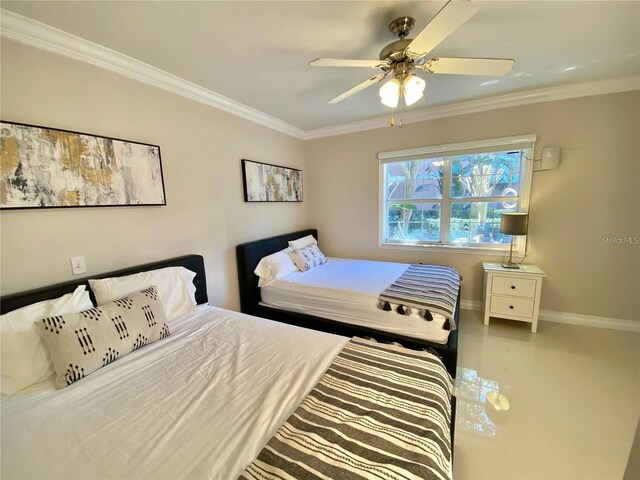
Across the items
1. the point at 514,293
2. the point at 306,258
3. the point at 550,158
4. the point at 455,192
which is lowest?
the point at 514,293

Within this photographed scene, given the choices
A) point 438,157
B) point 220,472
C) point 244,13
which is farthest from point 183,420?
point 438,157

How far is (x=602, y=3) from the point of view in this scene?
1.48 m

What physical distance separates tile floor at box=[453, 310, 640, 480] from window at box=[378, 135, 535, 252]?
3.73 feet

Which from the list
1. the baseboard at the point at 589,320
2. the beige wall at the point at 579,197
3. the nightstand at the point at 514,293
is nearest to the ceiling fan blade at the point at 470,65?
the beige wall at the point at 579,197

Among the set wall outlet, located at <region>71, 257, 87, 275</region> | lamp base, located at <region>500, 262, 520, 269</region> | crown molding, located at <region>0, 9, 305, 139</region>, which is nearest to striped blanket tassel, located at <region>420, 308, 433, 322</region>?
lamp base, located at <region>500, 262, 520, 269</region>

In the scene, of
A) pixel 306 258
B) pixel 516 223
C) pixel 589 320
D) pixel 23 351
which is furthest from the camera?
pixel 306 258

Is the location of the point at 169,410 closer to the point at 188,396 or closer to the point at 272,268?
the point at 188,396

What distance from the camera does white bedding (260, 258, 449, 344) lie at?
2.00 m

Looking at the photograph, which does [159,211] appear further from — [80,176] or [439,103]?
[439,103]

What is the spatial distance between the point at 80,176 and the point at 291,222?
239cm

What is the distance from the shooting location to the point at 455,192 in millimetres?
3291

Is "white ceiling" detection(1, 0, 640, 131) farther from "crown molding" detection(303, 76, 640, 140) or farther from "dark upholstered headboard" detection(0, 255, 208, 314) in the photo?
"dark upholstered headboard" detection(0, 255, 208, 314)

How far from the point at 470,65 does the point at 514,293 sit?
7.75 ft

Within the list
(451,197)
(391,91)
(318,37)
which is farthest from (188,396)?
(451,197)
